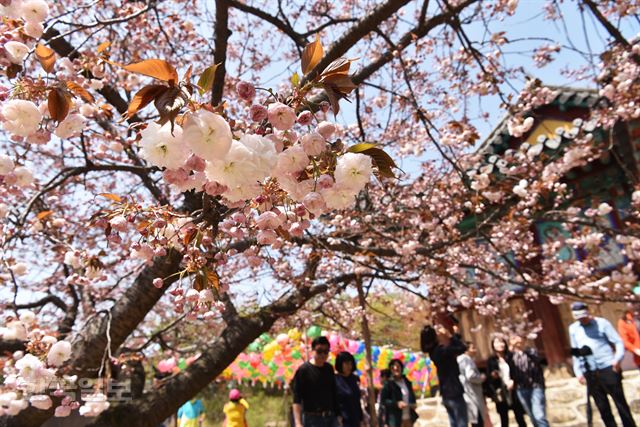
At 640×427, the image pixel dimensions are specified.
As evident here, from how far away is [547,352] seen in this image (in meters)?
7.51

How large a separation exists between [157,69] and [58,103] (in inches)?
17.2

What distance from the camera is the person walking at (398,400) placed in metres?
5.36

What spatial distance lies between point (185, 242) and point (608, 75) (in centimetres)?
464

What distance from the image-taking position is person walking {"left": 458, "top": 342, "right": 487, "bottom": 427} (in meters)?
5.00

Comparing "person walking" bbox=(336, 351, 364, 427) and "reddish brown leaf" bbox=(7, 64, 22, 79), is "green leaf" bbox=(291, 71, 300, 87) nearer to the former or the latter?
"reddish brown leaf" bbox=(7, 64, 22, 79)

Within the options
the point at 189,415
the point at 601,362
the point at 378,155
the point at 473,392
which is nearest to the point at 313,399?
the point at 473,392

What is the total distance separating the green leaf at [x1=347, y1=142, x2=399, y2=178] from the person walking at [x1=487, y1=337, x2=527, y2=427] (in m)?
4.80

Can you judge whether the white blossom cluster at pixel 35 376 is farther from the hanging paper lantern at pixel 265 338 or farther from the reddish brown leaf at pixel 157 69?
the hanging paper lantern at pixel 265 338

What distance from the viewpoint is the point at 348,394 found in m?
4.68

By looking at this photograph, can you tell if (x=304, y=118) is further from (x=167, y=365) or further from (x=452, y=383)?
Answer: (x=167, y=365)

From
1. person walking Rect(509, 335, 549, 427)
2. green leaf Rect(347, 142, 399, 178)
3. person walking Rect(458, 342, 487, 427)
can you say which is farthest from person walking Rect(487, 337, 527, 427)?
green leaf Rect(347, 142, 399, 178)

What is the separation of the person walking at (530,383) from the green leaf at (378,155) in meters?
4.61

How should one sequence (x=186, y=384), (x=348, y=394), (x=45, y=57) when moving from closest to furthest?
1. (x=45, y=57)
2. (x=186, y=384)
3. (x=348, y=394)

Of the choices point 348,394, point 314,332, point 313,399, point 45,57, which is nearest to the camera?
point 45,57
